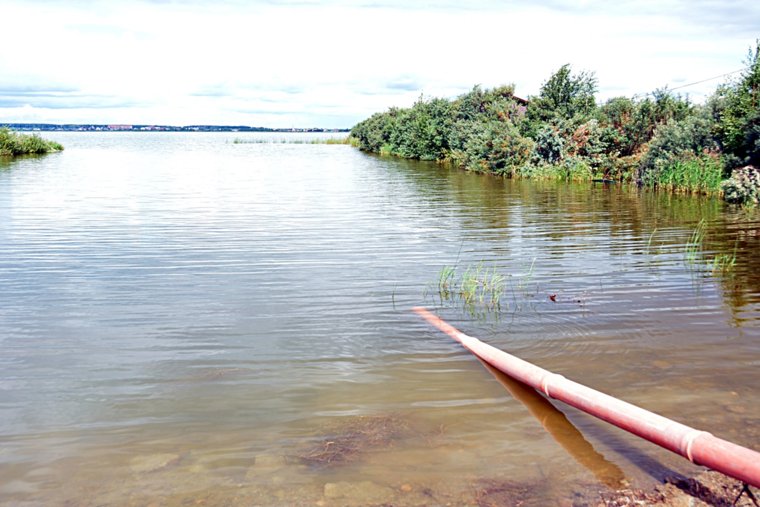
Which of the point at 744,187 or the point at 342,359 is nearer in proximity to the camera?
the point at 342,359

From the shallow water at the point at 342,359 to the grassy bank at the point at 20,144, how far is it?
50.4 meters

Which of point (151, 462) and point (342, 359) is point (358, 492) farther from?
point (342, 359)

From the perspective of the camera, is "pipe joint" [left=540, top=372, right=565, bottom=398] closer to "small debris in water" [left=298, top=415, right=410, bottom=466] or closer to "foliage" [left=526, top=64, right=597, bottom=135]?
"small debris in water" [left=298, top=415, right=410, bottom=466]

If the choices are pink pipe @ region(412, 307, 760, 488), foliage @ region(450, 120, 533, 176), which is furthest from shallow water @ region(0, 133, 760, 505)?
foliage @ region(450, 120, 533, 176)

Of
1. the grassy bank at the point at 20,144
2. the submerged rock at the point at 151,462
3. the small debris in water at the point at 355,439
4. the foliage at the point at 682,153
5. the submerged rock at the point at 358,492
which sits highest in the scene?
the grassy bank at the point at 20,144

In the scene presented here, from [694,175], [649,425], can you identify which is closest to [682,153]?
[694,175]

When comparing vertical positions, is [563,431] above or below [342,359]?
below

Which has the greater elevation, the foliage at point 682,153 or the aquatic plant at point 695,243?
the foliage at point 682,153

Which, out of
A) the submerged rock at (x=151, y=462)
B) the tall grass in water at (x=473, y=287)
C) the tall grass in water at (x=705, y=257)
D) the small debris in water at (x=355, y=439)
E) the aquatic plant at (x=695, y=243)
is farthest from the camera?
the aquatic plant at (x=695, y=243)

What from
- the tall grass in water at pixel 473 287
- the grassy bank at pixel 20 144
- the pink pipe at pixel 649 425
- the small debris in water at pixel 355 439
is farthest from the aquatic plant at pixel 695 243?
the grassy bank at pixel 20 144

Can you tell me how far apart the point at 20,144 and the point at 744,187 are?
209 ft

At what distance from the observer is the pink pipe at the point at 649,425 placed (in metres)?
4.72

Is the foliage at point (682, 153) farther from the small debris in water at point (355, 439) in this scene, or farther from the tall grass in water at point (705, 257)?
the small debris in water at point (355, 439)

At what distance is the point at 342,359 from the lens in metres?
8.37
